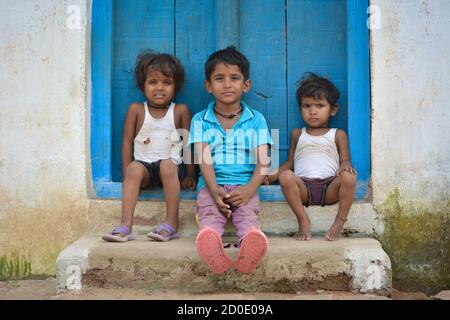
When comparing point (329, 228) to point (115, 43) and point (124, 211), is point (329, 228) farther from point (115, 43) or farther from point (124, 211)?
point (115, 43)

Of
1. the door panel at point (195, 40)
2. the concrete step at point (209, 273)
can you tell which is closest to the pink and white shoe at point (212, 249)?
the concrete step at point (209, 273)

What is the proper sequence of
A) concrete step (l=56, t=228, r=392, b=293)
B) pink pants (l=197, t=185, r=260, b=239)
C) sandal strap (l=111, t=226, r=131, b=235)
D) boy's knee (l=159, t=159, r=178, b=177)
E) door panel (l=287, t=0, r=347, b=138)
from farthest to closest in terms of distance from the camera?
door panel (l=287, t=0, r=347, b=138) → boy's knee (l=159, t=159, r=178, b=177) → sandal strap (l=111, t=226, r=131, b=235) → pink pants (l=197, t=185, r=260, b=239) → concrete step (l=56, t=228, r=392, b=293)

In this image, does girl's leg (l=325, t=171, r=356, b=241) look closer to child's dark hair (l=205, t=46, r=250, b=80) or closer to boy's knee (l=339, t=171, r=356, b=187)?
boy's knee (l=339, t=171, r=356, b=187)

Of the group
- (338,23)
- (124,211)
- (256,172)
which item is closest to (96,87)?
(124,211)

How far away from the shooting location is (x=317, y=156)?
3934 mm

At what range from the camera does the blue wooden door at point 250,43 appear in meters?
4.13

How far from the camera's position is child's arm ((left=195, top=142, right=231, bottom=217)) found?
3480mm

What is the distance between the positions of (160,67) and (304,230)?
136cm

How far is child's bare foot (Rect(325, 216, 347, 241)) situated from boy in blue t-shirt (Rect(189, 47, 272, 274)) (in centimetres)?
42

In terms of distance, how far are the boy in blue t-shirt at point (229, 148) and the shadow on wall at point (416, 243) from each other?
2.66ft

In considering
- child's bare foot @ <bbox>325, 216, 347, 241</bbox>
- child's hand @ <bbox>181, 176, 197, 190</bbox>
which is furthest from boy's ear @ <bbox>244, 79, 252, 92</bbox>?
child's bare foot @ <bbox>325, 216, 347, 241</bbox>

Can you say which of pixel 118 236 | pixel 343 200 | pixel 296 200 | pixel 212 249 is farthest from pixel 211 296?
pixel 343 200

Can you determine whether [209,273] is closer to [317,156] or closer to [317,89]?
[317,156]

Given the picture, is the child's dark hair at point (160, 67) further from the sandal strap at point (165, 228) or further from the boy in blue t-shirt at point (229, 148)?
the sandal strap at point (165, 228)
